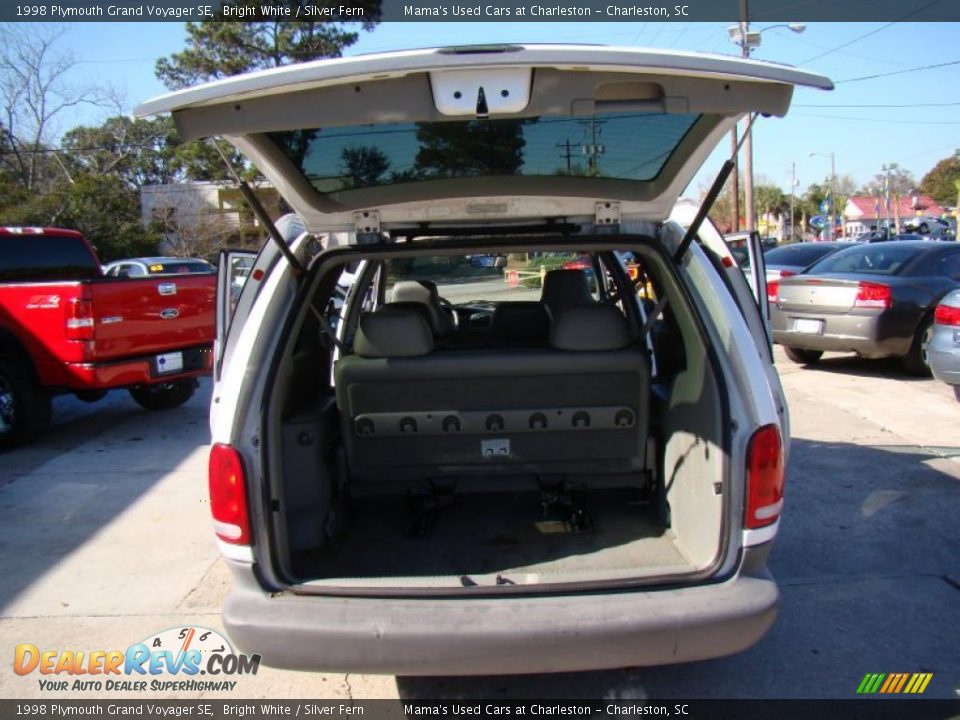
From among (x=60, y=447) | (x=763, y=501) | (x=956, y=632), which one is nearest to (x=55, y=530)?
(x=60, y=447)

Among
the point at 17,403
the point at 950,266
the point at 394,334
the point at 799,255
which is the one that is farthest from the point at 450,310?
the point at 799,255

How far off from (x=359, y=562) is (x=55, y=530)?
2.93m

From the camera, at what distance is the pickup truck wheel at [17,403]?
22.1 ft

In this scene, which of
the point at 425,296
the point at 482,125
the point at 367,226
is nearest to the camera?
the point at 482,125

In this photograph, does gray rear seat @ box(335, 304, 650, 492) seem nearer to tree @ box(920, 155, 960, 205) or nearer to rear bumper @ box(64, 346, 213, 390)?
rear bumper @ box(64, 346, 213, 390)

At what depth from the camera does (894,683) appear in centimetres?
294

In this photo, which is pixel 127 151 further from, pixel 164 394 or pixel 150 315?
pixel 150 315

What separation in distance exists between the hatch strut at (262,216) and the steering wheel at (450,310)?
2042 mm

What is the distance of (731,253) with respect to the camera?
308 centimetres

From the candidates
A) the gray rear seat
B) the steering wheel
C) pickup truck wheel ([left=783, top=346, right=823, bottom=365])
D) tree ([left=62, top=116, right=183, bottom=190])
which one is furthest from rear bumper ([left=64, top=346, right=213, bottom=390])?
tree ([left=62, top=116, right=183, bottom=190])

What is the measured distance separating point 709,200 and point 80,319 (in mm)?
5783

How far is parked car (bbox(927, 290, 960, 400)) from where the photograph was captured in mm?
6402

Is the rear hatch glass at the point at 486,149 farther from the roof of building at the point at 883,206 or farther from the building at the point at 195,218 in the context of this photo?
the roof of building at the point at 883,206

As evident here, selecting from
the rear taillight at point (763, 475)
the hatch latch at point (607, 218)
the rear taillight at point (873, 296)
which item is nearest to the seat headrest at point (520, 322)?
the hatch latch at point (607, 218)
